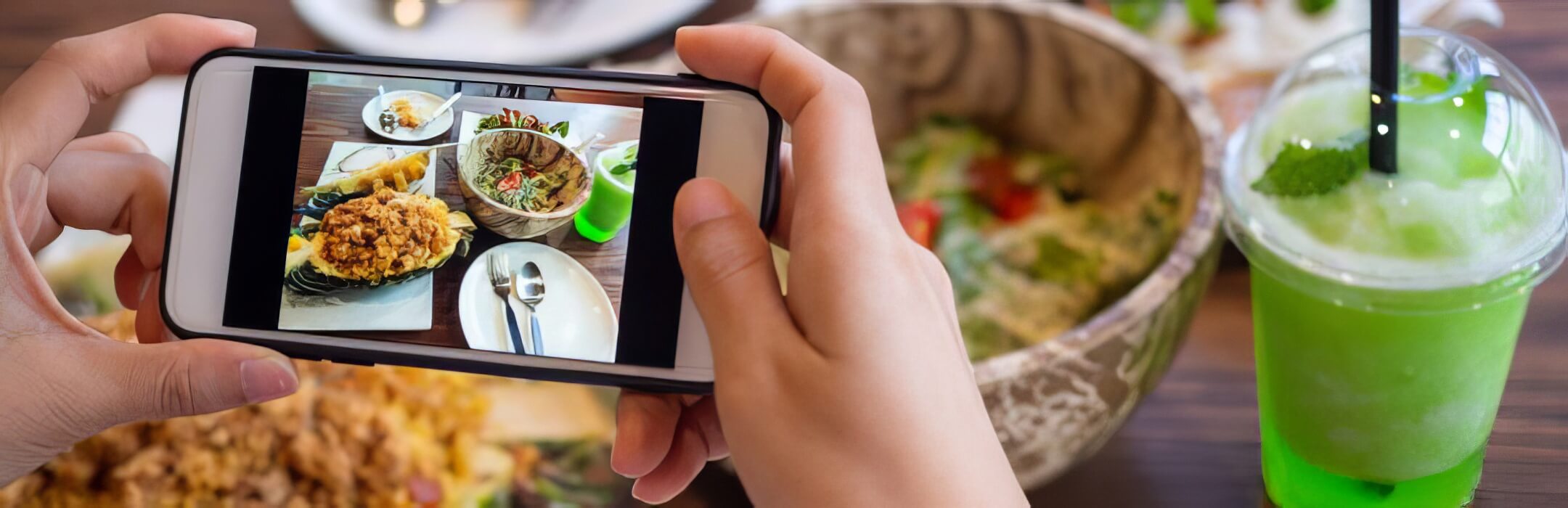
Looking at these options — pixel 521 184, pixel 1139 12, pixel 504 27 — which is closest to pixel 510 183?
pixel 521 184

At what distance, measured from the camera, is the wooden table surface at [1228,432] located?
534mm

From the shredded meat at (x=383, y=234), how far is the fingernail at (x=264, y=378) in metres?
0.05

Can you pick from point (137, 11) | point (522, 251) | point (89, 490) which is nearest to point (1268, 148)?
point (522, 251)

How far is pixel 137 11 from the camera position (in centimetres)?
88

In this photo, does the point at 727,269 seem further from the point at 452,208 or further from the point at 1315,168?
the point at 1315,168

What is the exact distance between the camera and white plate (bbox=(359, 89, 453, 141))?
17.6 inches

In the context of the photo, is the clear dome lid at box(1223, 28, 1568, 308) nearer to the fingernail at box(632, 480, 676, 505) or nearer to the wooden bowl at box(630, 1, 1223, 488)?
the wooden bowl at box(630, 1, 1223, 488)

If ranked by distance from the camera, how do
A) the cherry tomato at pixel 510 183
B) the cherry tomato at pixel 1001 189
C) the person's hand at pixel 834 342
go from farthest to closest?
the cherry tomato at pixel 1001 189, the cherry tomato at pixel 510 183, the person's hand at pixel 834 342

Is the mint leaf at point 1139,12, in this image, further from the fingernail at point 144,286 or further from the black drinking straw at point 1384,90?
the fingernail at point 144,286

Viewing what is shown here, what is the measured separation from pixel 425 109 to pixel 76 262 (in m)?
0.38

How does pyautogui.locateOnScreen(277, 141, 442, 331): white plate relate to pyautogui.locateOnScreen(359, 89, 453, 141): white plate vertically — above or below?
below

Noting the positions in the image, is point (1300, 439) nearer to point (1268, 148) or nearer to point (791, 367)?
point (1268, 148)

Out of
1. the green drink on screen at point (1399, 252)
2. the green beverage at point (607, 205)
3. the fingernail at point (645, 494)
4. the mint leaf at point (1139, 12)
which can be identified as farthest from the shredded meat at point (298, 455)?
the mint leaf at point (1139, 12)

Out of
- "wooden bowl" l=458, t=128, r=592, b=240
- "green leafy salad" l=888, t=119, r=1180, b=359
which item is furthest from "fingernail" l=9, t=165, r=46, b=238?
"green leafy salad" l=888, t=119, r=1180, b=359
